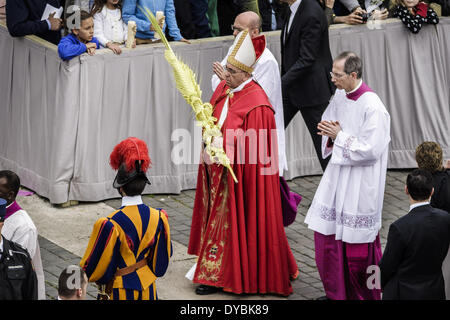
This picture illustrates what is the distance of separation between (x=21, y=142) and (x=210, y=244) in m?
3.30

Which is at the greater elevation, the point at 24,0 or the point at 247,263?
the point at 24,0

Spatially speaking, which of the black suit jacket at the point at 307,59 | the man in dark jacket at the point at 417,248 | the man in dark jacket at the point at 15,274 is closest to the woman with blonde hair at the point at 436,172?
the man in dark jacket at the point at 417,248

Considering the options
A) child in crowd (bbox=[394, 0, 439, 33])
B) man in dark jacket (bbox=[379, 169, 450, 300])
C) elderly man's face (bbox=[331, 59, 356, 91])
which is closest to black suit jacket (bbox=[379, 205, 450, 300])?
man in dark jacket (bbox=[379, 169, 450, 300])

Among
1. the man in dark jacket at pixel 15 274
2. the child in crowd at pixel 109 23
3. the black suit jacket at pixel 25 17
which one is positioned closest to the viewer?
the man in dark jacket at pixel 15 274

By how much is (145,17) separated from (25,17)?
1.26m

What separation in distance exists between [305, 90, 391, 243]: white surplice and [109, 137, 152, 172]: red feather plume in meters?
1.92

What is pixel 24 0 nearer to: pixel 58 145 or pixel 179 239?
pixel 58 145

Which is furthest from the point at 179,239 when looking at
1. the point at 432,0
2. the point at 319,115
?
the point at 432,0

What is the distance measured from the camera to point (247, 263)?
801 cm

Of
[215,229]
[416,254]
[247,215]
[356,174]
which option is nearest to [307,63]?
[356,174]

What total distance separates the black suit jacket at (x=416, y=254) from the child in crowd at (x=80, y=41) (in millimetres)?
4258

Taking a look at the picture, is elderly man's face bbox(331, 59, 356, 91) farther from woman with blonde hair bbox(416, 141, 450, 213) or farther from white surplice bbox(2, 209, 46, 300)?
white surplice bbox(2, 209, 46, 300)

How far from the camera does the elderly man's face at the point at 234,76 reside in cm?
799

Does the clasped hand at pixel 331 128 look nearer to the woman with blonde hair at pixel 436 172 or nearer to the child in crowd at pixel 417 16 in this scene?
the woman with blonde hair at pixel 436 172
